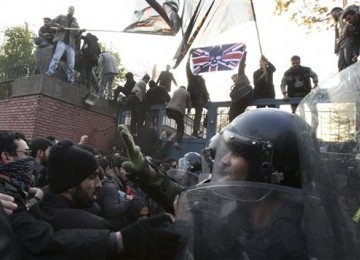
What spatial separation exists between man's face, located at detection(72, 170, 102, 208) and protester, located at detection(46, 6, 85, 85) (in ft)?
27.4

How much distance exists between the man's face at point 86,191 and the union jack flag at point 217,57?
6807 mm

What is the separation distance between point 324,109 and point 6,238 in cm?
115

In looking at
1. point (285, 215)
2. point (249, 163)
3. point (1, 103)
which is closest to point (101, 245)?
point (249, 163)

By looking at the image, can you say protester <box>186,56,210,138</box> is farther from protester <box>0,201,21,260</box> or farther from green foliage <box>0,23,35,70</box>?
green foliage <box>0,23,35,70</box>

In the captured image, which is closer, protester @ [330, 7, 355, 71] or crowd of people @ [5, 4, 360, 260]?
crowd of people @ [5, 4, 360, 260]

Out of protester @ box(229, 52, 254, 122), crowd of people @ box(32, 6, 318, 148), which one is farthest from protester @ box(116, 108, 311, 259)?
protester @ box(229, 52, 254, 122)

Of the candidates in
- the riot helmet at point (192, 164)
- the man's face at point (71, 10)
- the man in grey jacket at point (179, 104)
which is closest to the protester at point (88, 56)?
the man's face at point (71, 10)

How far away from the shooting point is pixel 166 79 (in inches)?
436

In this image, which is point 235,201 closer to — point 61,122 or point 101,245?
point 101,245

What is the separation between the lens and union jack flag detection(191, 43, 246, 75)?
8711 millimetres

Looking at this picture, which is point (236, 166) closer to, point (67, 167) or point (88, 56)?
point (67, 167)

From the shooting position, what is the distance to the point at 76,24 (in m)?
10.3

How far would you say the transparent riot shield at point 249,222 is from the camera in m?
A: 1.20

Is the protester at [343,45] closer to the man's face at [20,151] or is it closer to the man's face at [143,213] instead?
the man's face at [143,213]
